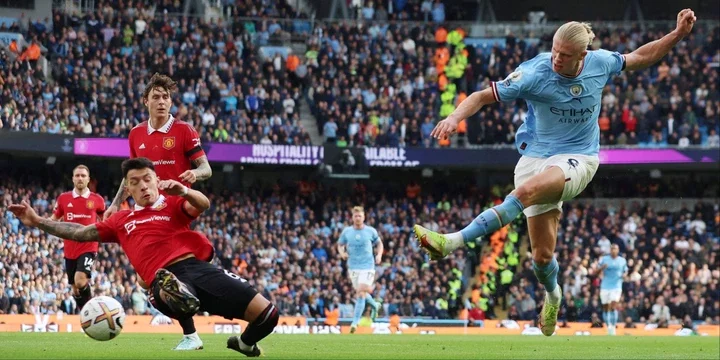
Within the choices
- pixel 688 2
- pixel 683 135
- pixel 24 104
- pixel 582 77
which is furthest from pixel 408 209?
pixel 582 77

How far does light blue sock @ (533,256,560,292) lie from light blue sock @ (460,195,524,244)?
2.47 meters

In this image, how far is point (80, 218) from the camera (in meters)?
18.2

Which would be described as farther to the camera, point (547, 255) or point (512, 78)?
point (547, 255)

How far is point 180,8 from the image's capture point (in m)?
40.5

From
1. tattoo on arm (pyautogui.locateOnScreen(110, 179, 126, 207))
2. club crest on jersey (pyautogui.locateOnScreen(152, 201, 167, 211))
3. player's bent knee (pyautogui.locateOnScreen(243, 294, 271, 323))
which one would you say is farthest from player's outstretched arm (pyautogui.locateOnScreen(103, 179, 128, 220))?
player's bent knee (pyautogui.locateOnScreen(243, 294, 271, 323))

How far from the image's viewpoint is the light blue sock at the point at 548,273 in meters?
13.0

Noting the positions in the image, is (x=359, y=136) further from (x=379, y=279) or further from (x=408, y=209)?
(x=379, y=279)

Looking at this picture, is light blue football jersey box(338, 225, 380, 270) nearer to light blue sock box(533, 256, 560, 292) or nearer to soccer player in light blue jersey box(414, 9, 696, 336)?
light blue sock box(533, 256, 560, 292)

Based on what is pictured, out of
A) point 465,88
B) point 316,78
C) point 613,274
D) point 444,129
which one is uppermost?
point 316,78

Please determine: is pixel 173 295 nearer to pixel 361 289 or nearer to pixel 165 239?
pixel 165 239

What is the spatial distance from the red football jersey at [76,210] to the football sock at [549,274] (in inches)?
309

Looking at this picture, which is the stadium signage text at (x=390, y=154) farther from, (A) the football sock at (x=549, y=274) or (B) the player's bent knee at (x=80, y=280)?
(A) the football sock at (x=549, y=274)

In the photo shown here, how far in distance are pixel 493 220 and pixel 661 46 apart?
2.80m

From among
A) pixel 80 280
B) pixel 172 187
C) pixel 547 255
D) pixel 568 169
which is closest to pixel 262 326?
pixel 172 187
